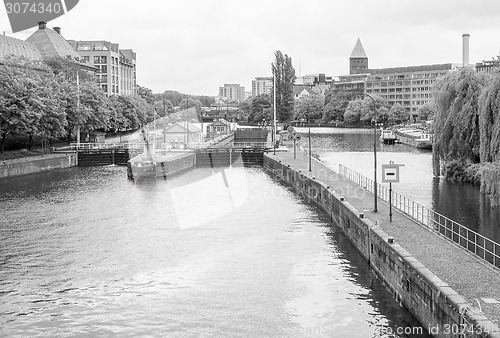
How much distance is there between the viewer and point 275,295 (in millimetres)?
25500

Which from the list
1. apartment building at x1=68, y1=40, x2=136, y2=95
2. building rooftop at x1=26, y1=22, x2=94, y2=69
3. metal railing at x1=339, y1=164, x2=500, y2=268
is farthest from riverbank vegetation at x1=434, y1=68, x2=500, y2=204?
apartment building at x1=68, y1=40, x2=136, y2=95

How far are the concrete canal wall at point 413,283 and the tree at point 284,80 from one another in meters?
110

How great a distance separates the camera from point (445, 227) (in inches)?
1109

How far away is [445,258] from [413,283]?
9.00 ft

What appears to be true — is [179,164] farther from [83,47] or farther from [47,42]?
[83,47]

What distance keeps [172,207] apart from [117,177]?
20.9 metres

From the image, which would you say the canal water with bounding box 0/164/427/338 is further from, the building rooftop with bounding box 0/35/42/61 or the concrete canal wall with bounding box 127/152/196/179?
the building rooftop with bounding box 0/35/42/61

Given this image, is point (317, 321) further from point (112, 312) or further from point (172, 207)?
point (172, 207)

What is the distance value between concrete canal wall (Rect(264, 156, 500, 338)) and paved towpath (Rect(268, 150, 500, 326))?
24.5 inches

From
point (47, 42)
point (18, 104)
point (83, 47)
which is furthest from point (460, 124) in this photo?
point (83, 47)

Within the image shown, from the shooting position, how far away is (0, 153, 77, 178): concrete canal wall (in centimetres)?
6575

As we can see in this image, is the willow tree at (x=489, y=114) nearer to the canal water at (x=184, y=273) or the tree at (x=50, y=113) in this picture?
the canal water at (x=184, y=273)

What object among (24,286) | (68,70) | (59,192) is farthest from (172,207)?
(68,70)

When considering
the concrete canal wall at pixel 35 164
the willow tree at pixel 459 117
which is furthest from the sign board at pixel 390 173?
the concrete canal wall at pixel 35 164
